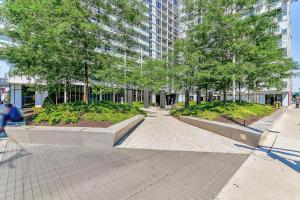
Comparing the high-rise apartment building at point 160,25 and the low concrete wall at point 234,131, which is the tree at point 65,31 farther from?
the high-rise apartment building at point 160,25

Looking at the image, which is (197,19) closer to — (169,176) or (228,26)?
(228,26)

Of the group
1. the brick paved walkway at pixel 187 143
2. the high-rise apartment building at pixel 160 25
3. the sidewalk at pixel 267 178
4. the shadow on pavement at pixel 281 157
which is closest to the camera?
the sidewalk at pixel 267 178

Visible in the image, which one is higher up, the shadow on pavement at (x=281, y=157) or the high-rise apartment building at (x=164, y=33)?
the high-rise apartment building at (x=164, y=33)

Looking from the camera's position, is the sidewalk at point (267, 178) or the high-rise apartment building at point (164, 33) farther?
the high-rise apartment building at point (164, 33)

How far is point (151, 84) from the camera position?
2953cm

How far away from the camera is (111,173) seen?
463 centimetres

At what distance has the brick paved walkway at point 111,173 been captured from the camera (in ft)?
12.2

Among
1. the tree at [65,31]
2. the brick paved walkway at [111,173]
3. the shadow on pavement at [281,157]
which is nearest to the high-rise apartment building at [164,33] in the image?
the tree at [65,31]

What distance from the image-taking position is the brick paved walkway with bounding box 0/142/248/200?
12.2 feet

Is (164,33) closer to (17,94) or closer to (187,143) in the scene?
(17,94)

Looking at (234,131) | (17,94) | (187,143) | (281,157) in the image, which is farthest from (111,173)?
(17,94)

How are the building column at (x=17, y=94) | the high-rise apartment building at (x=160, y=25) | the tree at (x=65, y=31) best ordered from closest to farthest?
the tree at (x=65, y=31)
the building column at (x=17, y=94)
the high-rise apartment building at (x=160, y=25)

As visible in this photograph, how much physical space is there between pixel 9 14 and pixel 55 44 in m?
2.96

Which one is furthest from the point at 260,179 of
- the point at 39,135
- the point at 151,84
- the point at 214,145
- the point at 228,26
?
the point at 151,84
